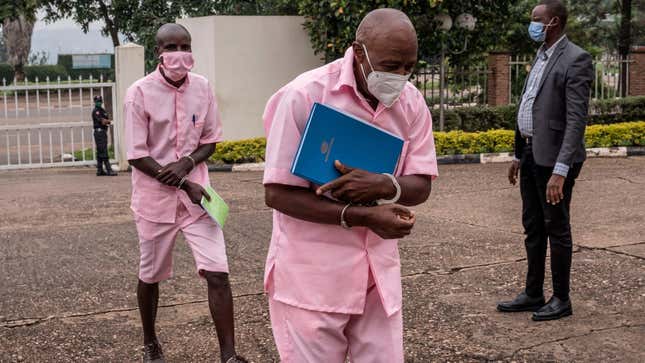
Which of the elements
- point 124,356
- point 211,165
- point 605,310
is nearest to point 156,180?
point 124,356

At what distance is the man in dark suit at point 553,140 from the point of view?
5410 mm

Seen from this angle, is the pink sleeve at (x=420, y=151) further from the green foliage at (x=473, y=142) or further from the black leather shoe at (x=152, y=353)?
the green foliage at (x=473, y=142)

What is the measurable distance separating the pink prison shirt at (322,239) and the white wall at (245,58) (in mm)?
12281

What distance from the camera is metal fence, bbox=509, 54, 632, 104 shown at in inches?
663

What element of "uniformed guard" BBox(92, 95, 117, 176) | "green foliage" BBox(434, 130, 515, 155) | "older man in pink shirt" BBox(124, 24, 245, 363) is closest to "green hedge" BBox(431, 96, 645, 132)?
"green foliage" BBox(434, 130, 515, 155)

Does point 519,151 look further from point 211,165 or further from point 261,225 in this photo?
point 211,165

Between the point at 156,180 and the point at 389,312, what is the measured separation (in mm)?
2121

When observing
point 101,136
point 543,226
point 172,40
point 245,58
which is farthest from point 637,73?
point 172,40

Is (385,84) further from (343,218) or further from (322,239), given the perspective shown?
(322,239)

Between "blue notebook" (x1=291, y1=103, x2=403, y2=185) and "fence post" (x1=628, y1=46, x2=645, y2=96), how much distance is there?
52.0 feet

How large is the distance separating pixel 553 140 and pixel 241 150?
921 cm

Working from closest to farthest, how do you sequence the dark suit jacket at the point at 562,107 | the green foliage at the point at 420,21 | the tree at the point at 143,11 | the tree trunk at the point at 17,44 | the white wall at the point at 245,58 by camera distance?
the dark suit jacket at the point at 562,107
the green foliage at the point at 420,21
the white wall at the point at 245,58
the tree at the point at 143,11
the tree trunk at the point at 17,44

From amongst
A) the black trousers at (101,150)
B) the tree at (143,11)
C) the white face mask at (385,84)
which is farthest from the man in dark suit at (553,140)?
the tree at (143,11)

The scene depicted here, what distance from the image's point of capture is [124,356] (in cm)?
521
